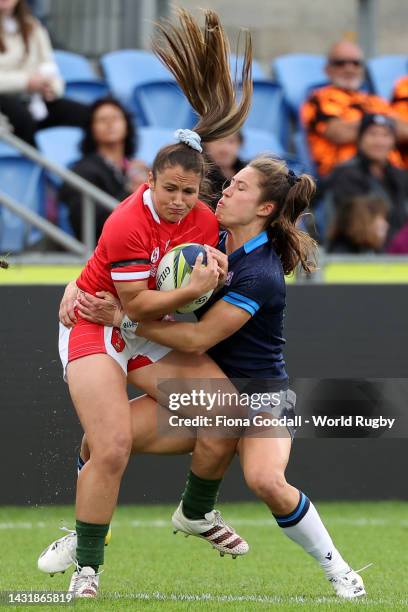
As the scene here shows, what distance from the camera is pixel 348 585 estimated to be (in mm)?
5805

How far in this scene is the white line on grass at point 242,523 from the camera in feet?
27.8

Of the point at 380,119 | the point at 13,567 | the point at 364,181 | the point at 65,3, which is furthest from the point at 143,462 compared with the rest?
the point at 65,3

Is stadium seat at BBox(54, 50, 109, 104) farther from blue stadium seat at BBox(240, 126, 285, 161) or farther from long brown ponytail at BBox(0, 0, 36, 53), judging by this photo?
blue stadium seat at BBox(240, 126, 285, 161)

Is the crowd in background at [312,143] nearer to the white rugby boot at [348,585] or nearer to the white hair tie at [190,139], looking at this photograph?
the white hair tie at [190,139]

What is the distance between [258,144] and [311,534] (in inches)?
253

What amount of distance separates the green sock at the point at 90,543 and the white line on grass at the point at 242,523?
8.84 feet

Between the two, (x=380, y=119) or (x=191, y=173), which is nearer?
(x=191, y=173)

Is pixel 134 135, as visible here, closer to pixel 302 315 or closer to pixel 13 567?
pixel 302 315

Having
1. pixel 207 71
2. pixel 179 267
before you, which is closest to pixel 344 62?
pixel 207 71

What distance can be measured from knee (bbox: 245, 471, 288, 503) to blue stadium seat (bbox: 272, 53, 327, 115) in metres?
7.30

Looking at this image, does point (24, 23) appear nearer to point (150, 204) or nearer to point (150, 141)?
point (150, 141)

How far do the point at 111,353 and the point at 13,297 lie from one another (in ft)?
10.4

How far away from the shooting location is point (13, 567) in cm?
691

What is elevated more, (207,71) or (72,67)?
(207,71)
